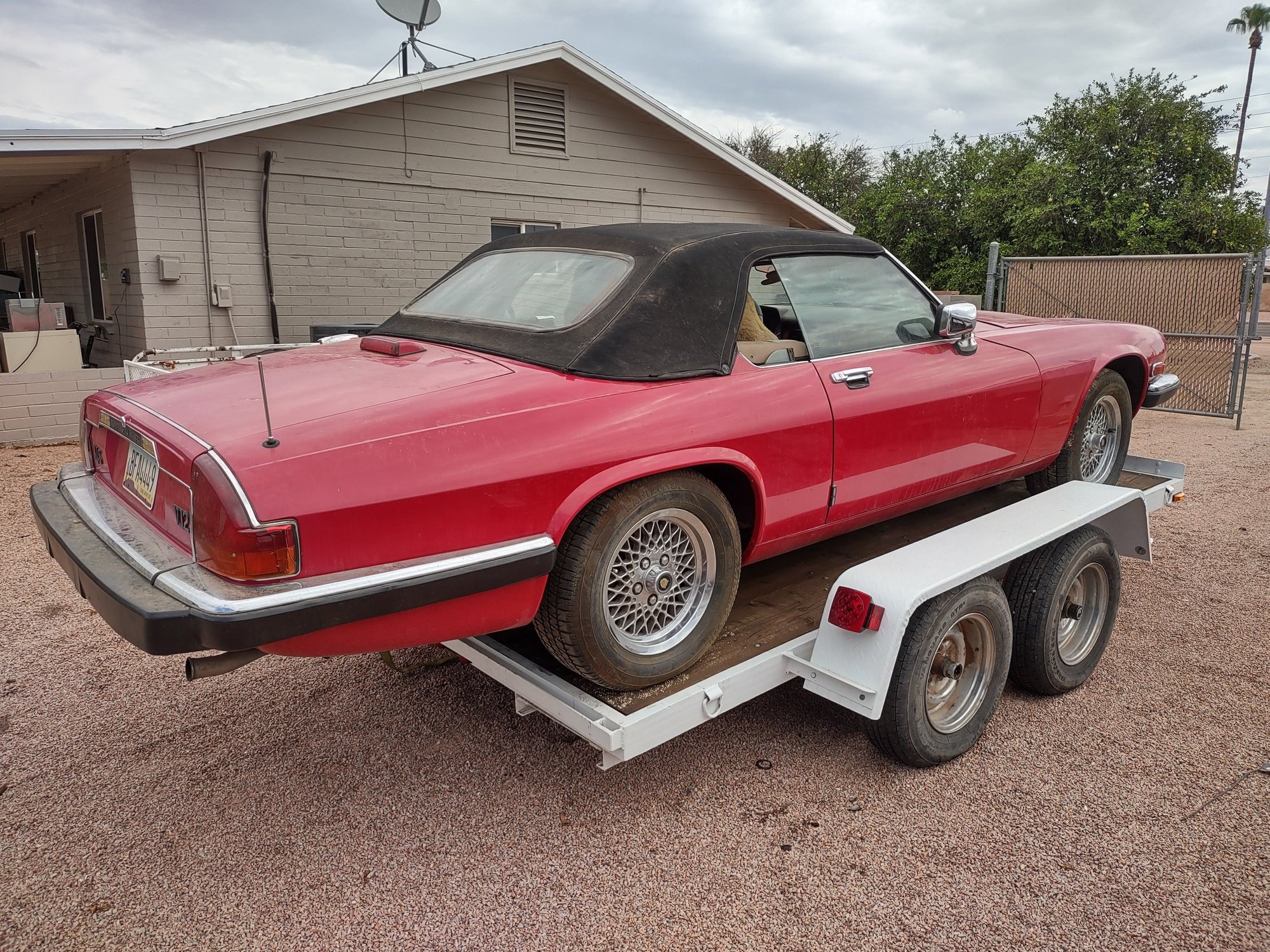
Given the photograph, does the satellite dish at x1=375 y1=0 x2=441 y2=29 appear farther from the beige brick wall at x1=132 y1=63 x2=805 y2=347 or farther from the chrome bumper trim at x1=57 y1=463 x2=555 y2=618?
the chrome bumper trim at x1=57 y1=463 x2=555 y2=618

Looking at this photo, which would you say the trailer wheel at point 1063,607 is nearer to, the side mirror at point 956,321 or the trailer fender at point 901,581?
the trailer fender at point 901,581

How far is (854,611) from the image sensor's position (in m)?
2.87

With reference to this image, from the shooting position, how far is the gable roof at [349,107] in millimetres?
7918

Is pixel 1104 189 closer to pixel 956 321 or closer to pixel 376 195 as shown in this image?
pixel 376 195

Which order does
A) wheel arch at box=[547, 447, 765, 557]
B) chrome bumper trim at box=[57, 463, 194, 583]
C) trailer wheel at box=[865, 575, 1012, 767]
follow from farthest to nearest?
trailer wheel at box=[865, 575, 1012, 767]
wheel arch at box=[547, 447, 765, 557]
chrome bumper trim at box=[57, 463, 194, 583]

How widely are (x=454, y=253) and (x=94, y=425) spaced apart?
8.27 m

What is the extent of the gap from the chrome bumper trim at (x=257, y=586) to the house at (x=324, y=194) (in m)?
7.12

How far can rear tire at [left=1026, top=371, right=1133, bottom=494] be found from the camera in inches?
181

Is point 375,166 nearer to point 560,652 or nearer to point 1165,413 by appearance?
point 560,652

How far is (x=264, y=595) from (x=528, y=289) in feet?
5.33

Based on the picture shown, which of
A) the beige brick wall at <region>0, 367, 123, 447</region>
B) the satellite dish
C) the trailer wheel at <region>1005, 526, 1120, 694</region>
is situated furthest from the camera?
the satellite dish

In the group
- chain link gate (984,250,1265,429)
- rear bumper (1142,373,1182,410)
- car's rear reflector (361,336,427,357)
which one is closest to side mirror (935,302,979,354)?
rear bumper (1142,373,1182,410)

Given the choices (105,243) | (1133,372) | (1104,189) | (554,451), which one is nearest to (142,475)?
(554,451)

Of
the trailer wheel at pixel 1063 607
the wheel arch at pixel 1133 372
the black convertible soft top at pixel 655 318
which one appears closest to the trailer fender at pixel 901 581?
the trailer wheel at pixel 1063 607
